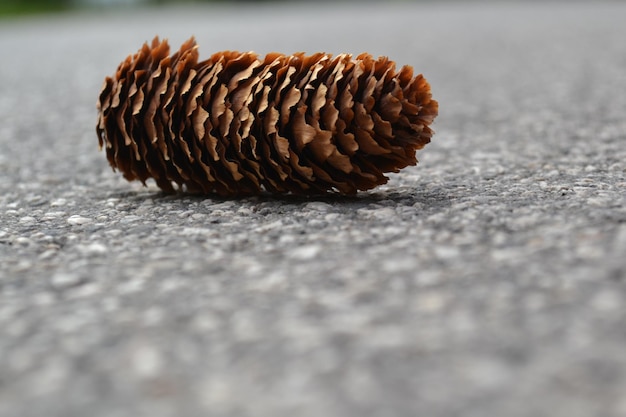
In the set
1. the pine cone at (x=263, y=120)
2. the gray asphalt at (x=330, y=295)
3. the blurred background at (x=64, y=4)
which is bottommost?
the blurred background at (x=64, y=4)

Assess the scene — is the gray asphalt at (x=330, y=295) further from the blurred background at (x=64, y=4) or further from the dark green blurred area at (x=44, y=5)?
the dark green blurred area at (x=44, y=5)

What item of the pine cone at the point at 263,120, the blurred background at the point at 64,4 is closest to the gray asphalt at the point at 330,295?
the pine cone at the point at 263,120

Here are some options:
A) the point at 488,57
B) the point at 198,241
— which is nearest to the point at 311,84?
the point at 198,241

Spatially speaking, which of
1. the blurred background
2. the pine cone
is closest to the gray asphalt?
the pine cone

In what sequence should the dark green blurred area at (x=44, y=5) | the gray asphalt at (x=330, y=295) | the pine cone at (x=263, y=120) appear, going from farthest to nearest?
the dark green blurred area at (x=44, y=5) → the pine cone at (x=263, y=120) → the gray asphalt at (x=330, y=295)

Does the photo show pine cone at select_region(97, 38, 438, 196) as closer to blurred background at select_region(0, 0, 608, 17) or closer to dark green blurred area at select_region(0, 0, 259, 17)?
blurred background at select_region(0, 0, 608, 17)

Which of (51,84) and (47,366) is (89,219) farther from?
(51,84)

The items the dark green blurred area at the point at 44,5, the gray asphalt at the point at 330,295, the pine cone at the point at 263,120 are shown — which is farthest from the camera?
the dark green blurred area at the point at 44,5
